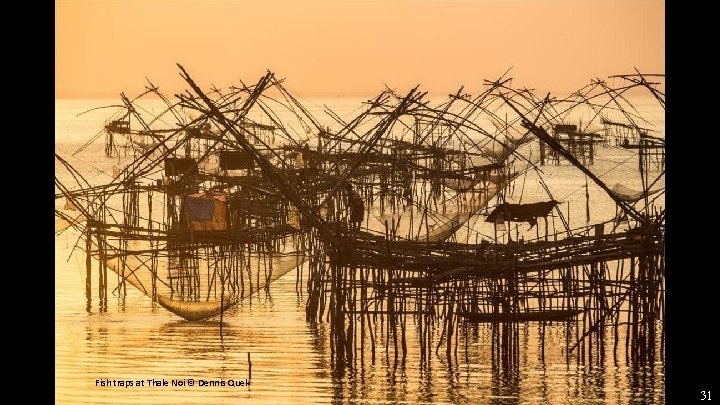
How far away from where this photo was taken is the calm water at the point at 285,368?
10.9 metres

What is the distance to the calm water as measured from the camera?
35.8 ft

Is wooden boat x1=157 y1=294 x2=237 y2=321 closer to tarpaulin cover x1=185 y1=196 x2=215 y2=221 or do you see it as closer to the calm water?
the calm water

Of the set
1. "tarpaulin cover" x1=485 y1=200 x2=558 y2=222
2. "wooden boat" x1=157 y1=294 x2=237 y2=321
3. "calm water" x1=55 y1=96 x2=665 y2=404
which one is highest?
"tarpaulin cover" x1=485 y1=200 x2=558 y2=222

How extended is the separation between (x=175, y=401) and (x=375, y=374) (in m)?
1.63

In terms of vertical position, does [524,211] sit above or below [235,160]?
below

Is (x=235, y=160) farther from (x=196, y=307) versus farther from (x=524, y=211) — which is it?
(x=196, y=307)

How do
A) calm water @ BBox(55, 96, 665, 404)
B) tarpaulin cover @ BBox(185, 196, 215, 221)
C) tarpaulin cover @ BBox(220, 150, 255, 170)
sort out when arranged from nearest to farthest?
calm water @ BBox(55, 96, 665, 404) → tarpaulin cover @ BBox(185, 196, 215, 221) → tarpaulin cover @ BBox(220, 150, 255, 170)

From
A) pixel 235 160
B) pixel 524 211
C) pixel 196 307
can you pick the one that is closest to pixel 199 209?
pixel 196 307

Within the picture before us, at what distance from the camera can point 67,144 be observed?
58031 mm

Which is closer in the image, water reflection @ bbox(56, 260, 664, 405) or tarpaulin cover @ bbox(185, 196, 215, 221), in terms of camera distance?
water reflection @ bbox(56, 260, 664, 405)

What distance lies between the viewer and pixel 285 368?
1191 cm

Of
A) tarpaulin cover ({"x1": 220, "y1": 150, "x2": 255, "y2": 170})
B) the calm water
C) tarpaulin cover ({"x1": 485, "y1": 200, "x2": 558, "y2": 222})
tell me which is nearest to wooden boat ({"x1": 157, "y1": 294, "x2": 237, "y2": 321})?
the calm water

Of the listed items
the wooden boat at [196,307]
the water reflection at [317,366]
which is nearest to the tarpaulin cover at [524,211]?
the water reflection at [317,366]
